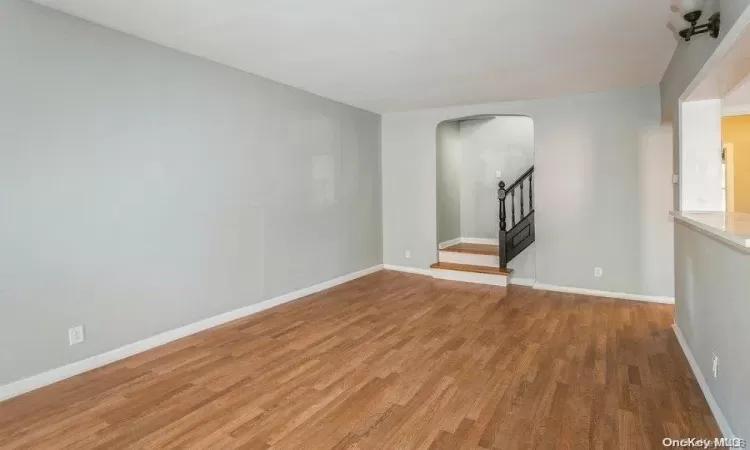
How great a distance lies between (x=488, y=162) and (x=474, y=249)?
1.62 meters

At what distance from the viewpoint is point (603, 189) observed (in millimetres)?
4984

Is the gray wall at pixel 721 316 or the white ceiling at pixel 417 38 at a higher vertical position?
the white ceiling at pixel 417 38

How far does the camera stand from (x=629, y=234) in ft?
16.0

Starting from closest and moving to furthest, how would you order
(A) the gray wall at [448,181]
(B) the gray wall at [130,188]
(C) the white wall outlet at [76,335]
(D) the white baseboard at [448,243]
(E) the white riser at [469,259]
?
(B) the gray wall at [130,188] → (C) the white wall outlet at [76,335] → (E) the white riser at [469,259] → (A) the gray wall at [448,181] → (D) the white baseboard at [448,243]

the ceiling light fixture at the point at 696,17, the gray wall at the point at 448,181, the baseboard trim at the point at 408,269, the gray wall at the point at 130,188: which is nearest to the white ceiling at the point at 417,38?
the gray wall at the point at 130,188

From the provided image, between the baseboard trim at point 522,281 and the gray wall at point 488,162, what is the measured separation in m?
1.37

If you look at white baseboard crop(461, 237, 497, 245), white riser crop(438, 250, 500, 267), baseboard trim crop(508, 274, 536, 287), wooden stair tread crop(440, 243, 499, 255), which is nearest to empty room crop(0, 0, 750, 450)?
baseboard trim crop(508, 274, 536, 287)

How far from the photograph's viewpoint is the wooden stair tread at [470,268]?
220 inches

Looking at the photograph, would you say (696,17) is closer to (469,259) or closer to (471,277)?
(471,277)

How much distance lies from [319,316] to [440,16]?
118 inches

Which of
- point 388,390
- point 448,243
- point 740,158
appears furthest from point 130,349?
point 740,158

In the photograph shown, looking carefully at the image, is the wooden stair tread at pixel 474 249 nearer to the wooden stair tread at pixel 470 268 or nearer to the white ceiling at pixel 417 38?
the wooden stair tread at pixel 470 268

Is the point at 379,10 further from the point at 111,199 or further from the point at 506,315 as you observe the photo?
the point at 506,315

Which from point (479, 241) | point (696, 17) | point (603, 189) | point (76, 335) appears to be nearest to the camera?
A: point (696, 17)
